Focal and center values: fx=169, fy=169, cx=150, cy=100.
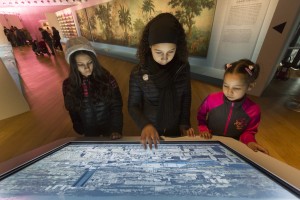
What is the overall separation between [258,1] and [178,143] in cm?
380

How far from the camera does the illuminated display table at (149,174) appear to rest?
419 millimetres

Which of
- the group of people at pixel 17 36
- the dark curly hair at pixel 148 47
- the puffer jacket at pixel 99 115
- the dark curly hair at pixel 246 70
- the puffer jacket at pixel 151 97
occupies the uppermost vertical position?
the dark curly hair at pixel 148 47

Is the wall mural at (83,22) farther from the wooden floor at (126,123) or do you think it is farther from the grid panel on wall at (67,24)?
the wooden floor at (126,123)

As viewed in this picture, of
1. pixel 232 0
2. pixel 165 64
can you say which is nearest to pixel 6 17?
pixel 232 0

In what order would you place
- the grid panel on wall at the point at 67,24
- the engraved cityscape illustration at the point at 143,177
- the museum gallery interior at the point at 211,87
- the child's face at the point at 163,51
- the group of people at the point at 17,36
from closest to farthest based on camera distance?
1. the engraved cityscape illustration at the point at 143,177
2. the museum gallery interior at the point at 211,87
3. the child's face at the point at 163,51
4. the grid panel on wall at the point at 67,24
5. the group of people at the point at 17,36

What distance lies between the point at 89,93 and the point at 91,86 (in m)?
0.06

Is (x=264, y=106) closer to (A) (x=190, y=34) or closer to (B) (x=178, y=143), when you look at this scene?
(A) (x=190, y=34)

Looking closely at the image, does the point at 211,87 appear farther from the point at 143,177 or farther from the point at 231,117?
the point at 143,177

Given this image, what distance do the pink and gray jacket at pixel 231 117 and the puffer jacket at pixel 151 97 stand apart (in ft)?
0.64

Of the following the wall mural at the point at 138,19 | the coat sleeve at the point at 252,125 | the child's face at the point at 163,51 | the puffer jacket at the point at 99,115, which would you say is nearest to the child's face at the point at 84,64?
the puffer jacket at the point at 99,115

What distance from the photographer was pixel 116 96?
153cm

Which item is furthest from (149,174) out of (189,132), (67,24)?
(67,24)

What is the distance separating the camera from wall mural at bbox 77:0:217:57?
4371mm

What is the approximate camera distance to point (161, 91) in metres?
→ 1.29
